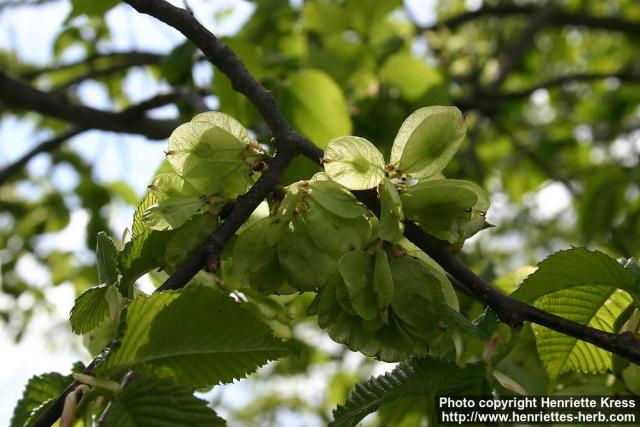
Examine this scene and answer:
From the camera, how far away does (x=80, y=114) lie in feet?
5.82

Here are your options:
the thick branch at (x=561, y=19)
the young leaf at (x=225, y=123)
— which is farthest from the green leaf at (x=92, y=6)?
the thick branch at (x=561, y=19)

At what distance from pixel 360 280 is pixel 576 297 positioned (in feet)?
1.07

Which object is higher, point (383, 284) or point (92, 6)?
point (92, 6)

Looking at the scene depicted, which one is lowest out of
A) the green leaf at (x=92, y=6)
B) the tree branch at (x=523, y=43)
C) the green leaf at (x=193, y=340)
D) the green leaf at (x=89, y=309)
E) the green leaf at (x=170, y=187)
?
the green leaf at (x=193, y=340)

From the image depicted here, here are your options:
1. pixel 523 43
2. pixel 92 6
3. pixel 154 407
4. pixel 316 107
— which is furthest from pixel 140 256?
pixel 523 43

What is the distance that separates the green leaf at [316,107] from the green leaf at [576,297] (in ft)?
2.50

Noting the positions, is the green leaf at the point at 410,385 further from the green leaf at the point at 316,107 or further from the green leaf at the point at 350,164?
the green leaf at the point at 316,107

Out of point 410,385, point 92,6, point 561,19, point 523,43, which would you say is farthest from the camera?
point 561,19

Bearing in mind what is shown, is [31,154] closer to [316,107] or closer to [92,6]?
[92,6]

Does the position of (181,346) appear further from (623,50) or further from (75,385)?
(623,50)

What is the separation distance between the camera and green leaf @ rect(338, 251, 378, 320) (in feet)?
2.53

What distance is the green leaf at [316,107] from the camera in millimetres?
1621

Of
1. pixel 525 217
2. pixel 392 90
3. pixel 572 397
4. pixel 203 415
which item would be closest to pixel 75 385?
pixel 203 415

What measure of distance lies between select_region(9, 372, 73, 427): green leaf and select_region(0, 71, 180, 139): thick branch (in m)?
0.92
